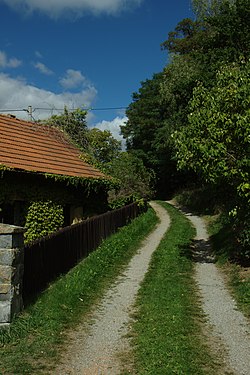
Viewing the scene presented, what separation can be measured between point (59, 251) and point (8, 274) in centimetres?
358

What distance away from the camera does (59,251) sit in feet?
33.6

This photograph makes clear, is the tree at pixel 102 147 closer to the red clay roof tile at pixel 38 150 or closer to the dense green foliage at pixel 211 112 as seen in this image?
the red clay roof tile at pixel 38 150

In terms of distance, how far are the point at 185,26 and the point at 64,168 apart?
1329 inches

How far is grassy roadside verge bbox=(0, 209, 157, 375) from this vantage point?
5609 millimetres

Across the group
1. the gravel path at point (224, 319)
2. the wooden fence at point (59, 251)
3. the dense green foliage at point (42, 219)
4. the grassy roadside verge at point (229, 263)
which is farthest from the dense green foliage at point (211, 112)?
the dense green foliage at point (42, 219)

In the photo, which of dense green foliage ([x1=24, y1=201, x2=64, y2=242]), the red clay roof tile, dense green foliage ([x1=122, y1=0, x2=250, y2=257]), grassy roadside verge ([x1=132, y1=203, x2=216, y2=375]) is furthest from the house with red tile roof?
grassy roadside verge ([x1=132, y1=203, x2=216, y2=375])

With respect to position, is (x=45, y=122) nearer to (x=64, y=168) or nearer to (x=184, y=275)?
(x=64, y=168)

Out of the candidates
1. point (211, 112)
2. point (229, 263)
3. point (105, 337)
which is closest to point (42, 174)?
point (211, 112)

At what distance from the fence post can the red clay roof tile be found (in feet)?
20.4

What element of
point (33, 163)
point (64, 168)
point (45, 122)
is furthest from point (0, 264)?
point (45, 122)

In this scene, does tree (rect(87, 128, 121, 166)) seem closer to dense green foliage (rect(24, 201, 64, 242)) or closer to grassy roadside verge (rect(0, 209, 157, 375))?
dense green foliage (rect(24, 201, 64, 242))

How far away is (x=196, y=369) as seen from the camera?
5.36 meters

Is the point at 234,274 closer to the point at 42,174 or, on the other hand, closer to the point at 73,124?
the point at 42,174

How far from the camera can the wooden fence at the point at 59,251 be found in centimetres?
816
